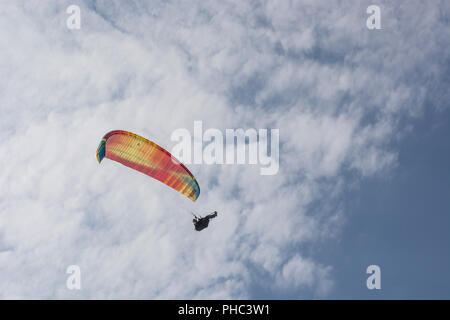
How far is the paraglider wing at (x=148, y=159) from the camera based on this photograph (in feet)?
87.7

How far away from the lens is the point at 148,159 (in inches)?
1104

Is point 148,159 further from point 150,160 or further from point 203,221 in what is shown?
point 203,221

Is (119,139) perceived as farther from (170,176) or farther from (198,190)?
(198,190)

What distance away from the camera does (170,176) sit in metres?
29.1

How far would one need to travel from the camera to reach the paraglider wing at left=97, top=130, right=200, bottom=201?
1052 inches

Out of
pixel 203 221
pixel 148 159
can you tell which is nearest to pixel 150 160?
pixel 148 159

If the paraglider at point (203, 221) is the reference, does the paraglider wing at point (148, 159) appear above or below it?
above

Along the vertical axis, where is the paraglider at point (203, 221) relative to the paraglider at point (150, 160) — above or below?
below

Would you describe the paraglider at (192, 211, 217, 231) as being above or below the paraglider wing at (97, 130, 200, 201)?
below
